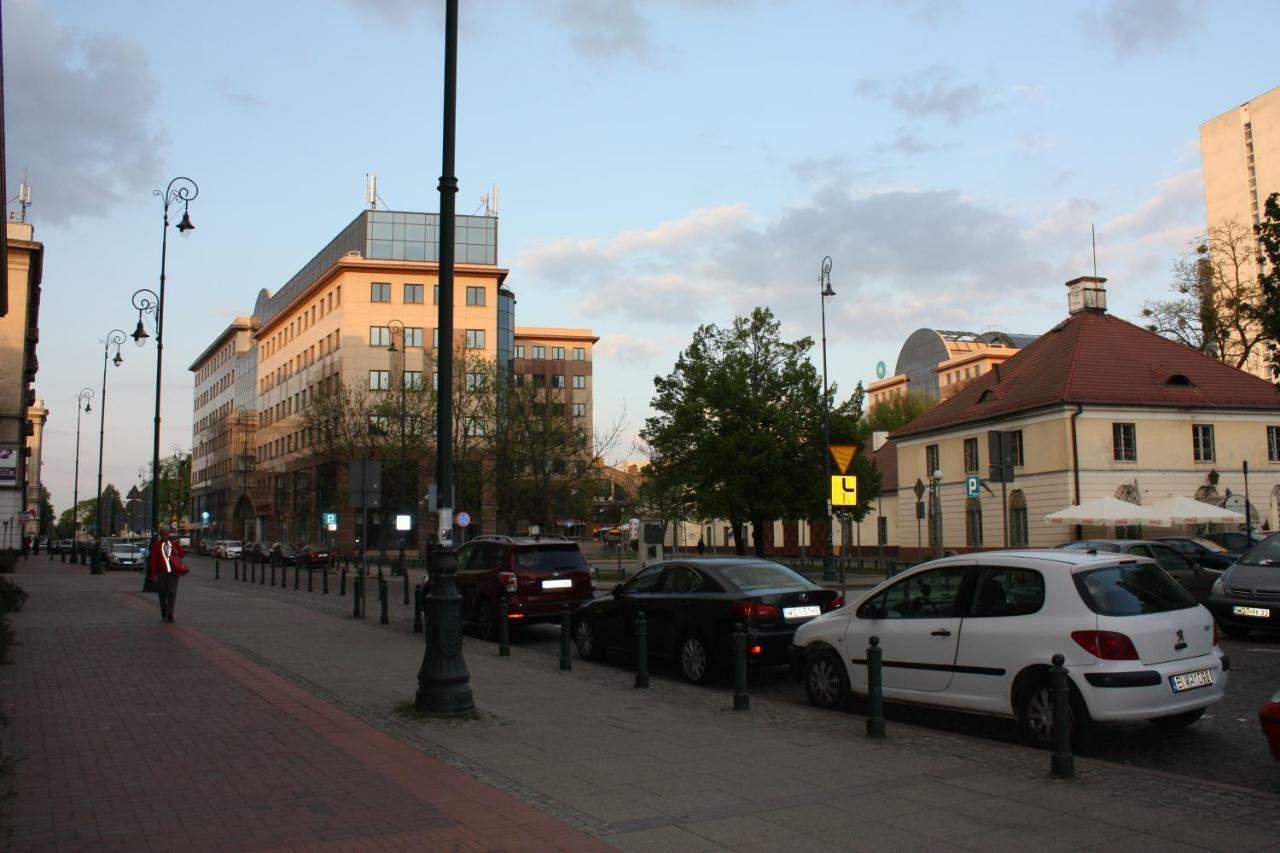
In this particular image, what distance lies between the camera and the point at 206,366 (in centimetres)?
12850

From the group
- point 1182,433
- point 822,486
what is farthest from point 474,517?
point 1182,433

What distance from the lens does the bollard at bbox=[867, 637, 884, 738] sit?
8977 millimetres

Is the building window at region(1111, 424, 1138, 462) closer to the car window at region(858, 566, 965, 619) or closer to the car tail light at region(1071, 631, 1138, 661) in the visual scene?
the car window at region(858, 566, 965, 619)

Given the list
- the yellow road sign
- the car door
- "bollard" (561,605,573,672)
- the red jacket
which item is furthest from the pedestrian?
the car door

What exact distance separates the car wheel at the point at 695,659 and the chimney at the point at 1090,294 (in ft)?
144

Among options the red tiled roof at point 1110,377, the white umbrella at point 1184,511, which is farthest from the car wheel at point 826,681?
the red tiled roof at point 1110,377

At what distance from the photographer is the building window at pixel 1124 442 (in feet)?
143

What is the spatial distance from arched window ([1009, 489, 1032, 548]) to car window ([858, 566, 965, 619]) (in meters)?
37.5

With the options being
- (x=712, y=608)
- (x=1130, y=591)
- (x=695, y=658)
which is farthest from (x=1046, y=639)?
(x=695, y=658)

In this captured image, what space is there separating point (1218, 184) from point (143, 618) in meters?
108

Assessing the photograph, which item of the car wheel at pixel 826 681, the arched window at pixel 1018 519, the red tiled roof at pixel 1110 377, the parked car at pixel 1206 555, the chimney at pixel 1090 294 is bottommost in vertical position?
the car wheel at pixel 826 681

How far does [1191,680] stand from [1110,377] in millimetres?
40193

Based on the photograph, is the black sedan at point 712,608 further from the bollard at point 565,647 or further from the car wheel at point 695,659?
the bollard at point 565,647

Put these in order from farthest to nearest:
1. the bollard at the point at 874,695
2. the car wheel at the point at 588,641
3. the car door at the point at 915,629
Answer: the car wheel at the point at 588,641
the car door at the point at 915,629
the bollard at the point at 874,695
